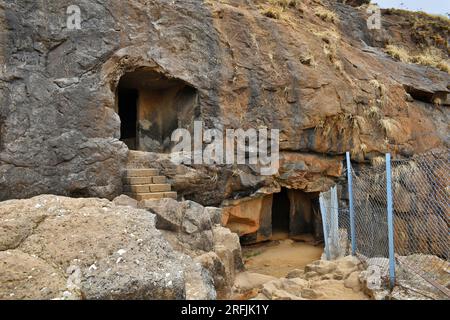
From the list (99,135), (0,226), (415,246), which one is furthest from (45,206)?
(415,246)

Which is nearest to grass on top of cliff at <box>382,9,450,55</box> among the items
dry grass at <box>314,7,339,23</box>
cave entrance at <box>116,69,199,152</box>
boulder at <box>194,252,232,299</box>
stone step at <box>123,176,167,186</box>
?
dry grass at <box>314,7,339,23</box>

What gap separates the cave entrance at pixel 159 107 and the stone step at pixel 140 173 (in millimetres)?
1704

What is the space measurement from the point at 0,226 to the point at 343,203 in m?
8.30

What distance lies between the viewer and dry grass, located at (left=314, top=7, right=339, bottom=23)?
12.0m

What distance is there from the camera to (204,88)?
324 inches

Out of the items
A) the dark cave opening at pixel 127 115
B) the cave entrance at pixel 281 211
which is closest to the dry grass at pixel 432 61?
the cave entrance at pixel 281 211

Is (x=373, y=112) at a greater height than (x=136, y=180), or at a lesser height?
greater

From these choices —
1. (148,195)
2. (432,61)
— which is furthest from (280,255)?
(432,61)

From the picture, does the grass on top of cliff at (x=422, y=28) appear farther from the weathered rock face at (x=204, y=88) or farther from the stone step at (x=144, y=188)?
the stone step at (x=144, y=188)

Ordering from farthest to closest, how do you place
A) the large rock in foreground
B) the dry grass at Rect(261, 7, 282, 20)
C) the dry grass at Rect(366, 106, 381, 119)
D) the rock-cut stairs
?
the dry grass at Rect(366, 106, 381, 119), the dry grass at Rect(261, 7, 282, 20), the rock-cut stairs, the large rock in foreground

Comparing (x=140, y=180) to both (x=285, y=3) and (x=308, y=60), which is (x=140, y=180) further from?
(x=285, y=3)

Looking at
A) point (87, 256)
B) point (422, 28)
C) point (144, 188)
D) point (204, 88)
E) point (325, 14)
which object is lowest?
point (144, 188)

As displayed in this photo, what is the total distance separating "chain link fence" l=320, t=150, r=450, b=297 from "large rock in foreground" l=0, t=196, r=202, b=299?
3.00 meters

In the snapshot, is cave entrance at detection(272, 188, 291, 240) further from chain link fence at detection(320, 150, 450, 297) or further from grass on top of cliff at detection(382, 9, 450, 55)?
grass on top of cliff at detection(382, 9, 450, 55)
